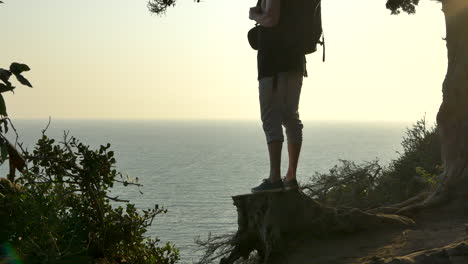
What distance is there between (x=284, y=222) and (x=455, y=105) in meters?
3.18

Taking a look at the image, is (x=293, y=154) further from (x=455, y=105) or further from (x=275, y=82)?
(x=455, y=105)

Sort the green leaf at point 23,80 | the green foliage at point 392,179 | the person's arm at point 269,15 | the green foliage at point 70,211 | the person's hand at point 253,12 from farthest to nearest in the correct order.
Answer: the green foliage at point 392,179, the person's hand at point 253,12, the person's arm at point 269,15, the green foliage at point 70,211, the green leaf at point 23,80

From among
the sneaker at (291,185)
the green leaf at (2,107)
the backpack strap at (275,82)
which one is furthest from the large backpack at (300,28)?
the green leaf at (2,107)

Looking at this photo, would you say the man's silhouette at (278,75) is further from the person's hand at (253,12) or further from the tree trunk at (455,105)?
the tree trunk at (455,105)

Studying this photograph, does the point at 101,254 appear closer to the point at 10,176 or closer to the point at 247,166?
the point at 10,176

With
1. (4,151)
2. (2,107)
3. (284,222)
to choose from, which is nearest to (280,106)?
(284,222)

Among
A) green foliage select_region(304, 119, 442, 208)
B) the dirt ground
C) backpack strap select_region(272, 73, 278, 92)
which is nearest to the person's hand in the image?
backpack strap select_region(272, 73, 278, 92)

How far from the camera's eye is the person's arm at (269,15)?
7.08 metres

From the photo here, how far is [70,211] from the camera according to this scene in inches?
327

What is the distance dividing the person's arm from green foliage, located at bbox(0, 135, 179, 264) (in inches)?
95.7

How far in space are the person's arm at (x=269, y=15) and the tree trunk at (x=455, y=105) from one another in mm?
3233

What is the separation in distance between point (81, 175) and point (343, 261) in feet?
10.9

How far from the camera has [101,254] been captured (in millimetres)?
8531

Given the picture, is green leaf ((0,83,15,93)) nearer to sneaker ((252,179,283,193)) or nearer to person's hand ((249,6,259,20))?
person's hand ((249,6,259,20))
